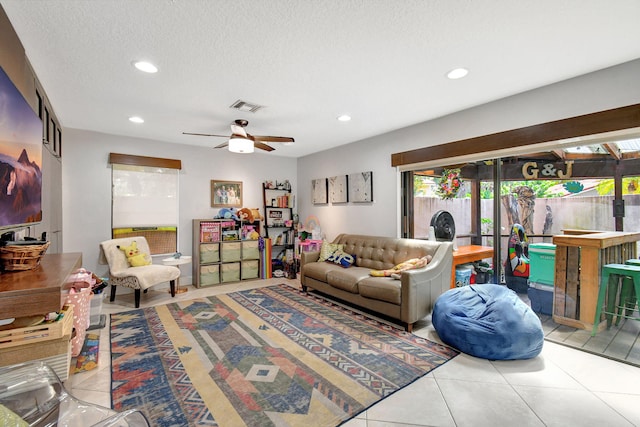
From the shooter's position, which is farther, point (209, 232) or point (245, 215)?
point (245, 215)

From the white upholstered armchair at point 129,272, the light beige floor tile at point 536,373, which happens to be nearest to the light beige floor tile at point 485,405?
the light beige floor tile at point 536,373

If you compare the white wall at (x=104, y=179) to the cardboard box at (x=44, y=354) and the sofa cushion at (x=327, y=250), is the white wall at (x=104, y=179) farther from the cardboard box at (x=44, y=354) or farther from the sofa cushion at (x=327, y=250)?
the cardboard box at (x=44, y=354)

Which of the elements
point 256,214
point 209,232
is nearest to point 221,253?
point 209,232

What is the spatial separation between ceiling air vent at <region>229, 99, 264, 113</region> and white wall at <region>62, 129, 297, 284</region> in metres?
2.25

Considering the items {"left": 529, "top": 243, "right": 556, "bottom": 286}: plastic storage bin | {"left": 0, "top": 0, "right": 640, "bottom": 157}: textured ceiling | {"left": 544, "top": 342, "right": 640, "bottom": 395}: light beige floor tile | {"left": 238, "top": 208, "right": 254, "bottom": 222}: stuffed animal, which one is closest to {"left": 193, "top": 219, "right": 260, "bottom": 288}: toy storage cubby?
{"left": 238, "top": 208, "right": 254, "bottom": 222}: stuffed animal

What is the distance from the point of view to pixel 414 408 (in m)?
1.88

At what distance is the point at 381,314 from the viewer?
3490 mm

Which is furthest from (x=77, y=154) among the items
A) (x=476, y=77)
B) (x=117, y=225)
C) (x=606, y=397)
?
(x=606, y=397)

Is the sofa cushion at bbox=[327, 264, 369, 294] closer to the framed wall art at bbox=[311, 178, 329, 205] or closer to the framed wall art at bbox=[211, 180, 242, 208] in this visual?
the framed wall art at bbox=[311, 178, 329, 205]

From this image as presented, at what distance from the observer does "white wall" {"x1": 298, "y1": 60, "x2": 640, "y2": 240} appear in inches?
96.4

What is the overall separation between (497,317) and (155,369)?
2882mm

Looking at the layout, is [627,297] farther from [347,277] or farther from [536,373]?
[347,277]

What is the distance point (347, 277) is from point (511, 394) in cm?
202

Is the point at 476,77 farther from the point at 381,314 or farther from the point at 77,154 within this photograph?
the point at 77,154
